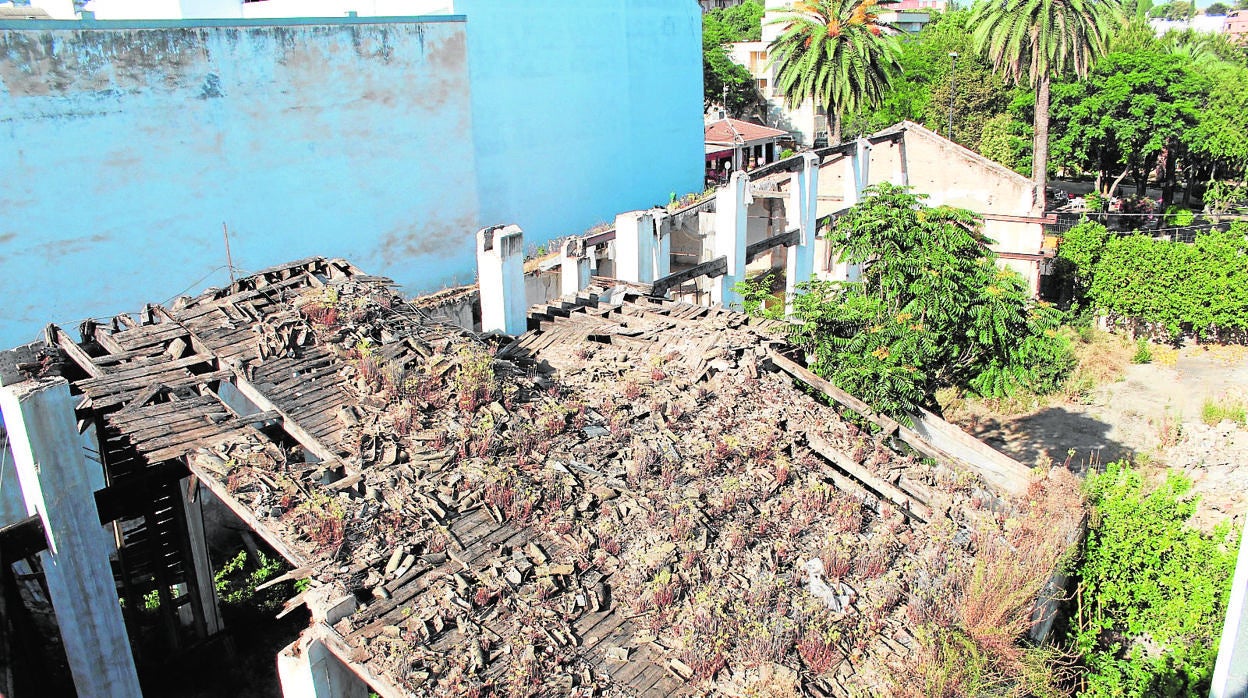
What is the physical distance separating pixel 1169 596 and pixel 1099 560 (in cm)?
106

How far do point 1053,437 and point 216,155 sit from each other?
20786 mm

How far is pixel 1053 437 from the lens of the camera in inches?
837

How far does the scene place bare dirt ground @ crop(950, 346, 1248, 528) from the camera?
17438mm

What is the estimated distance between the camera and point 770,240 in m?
24.5

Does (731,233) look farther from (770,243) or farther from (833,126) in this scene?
(833,126)

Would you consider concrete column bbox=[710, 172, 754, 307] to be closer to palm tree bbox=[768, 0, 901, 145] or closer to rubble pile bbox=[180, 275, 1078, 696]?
rubble pile bbox=[180, 275, 1078, 696]

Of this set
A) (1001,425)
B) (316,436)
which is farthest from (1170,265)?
(316,436)

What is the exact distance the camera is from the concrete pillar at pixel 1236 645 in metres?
7.64

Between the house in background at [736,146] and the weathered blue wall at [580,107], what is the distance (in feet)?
32.9

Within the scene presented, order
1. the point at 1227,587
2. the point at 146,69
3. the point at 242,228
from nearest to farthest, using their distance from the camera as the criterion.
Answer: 1. the point at 1227,587
2. the point at 146,69
3. the point at 242,228

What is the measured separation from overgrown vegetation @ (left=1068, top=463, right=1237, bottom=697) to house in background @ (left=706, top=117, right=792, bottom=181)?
108ft

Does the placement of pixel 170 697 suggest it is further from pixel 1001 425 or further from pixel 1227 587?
pixel 1001 425

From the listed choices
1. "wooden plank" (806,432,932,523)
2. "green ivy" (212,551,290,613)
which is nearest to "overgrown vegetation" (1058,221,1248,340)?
"wooden plank" (806,432,932,523)

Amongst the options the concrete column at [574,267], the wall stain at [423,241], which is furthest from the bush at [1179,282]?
the wall stain at [423,241]
